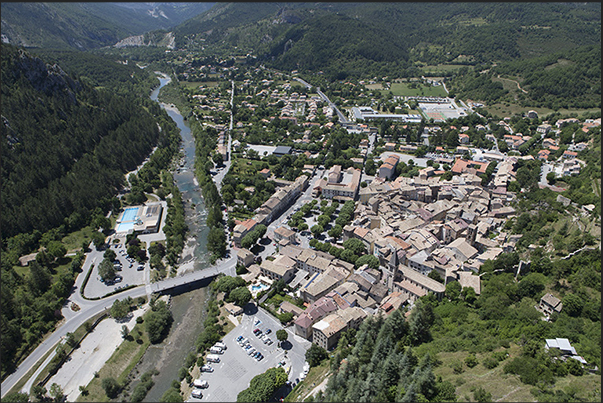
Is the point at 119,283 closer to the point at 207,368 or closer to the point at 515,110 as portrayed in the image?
the point at 207,368

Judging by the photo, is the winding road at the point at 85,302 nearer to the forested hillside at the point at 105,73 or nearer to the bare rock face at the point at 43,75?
the bare rock face at the point at 43,75

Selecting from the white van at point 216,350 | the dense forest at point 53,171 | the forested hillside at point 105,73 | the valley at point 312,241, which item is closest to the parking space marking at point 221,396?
the valley at point 312,241

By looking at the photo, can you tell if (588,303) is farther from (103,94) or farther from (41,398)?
(103,94)

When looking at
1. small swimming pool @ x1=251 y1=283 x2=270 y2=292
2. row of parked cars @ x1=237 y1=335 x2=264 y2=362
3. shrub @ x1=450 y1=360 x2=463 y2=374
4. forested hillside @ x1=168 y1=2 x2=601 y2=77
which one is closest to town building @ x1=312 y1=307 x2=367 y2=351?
row of parked cars @ x1=237 y1=335 x2=264 y2=362

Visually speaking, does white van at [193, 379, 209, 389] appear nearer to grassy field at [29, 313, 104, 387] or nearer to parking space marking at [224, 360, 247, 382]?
parking space marking at [224, 360, 247, 382]

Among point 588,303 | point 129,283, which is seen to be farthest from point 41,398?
point 588,303

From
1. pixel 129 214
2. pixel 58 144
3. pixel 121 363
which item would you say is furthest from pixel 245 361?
pixel 58 144

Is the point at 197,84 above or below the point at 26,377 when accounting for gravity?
above
